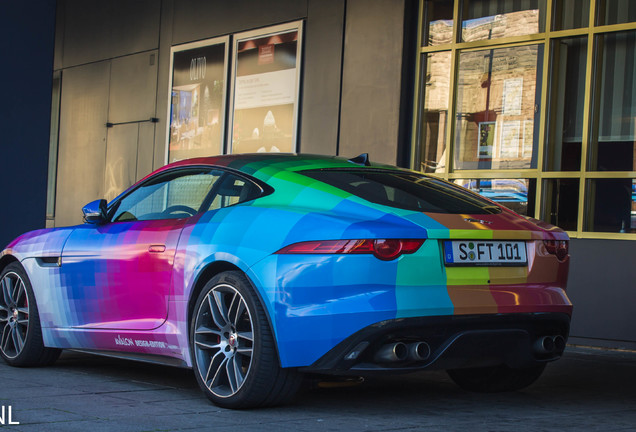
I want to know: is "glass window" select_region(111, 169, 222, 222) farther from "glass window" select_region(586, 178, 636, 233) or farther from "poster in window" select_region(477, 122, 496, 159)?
"poster in window" select_region(477, 122, 496, 159)

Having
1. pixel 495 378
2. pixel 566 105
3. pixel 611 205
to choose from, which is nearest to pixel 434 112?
pixel 566 105

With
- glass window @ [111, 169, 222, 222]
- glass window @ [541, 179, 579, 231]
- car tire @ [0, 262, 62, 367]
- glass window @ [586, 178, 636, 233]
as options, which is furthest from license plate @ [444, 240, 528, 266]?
glass window @ [541, 179, 579, 231]

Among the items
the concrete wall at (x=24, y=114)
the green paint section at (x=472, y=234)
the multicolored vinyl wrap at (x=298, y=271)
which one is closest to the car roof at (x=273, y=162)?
the multicolored vinyl wrap at (x=298, y=271)

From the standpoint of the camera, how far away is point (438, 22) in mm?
10742

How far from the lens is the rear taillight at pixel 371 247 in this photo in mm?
4270

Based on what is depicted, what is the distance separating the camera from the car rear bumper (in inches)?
168

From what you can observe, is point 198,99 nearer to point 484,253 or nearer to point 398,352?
point 484,253

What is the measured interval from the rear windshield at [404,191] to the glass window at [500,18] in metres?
5.05

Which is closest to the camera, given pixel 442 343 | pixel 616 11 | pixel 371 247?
pixel 371 247

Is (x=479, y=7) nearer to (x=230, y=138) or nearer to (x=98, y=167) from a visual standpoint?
(x=230, y=138)

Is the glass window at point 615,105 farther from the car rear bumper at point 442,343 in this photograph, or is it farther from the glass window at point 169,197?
the glass window at point 169,197

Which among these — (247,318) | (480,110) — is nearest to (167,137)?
(480,110)

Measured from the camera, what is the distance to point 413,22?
10.9 m

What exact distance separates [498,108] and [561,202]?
1.45 m
